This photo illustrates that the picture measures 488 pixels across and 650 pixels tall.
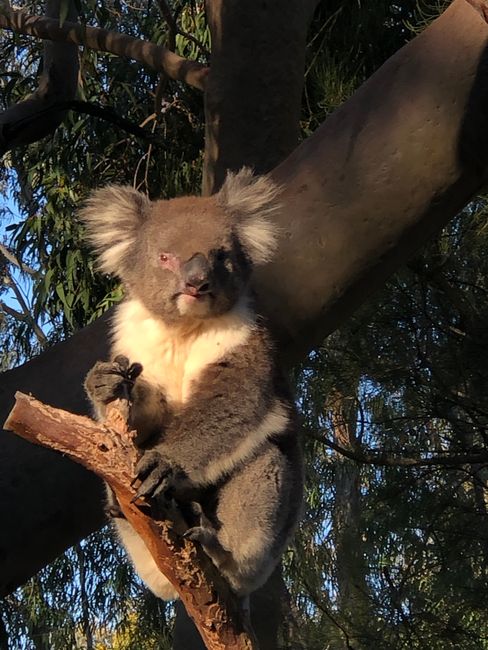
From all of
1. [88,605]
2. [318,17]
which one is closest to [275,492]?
[318,17]

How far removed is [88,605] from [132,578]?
1.62ft

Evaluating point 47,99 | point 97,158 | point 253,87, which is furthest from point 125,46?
point 97,158

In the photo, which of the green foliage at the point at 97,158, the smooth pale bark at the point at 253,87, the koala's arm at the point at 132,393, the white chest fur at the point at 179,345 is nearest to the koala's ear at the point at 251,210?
the white chest fur at the point at 179,345

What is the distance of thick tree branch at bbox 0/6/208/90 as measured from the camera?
11.5 feet

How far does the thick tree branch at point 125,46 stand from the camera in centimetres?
349

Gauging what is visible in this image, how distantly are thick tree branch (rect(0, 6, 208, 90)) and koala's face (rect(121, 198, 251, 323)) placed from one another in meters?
1.54

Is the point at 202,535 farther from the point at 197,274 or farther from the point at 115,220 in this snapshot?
the point at 115,220

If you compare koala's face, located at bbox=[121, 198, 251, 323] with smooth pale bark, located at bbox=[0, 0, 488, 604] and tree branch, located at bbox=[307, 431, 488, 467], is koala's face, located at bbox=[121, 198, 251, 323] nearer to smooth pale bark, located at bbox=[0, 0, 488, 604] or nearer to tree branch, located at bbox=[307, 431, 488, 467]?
smooth pale bark, located at bbox=[0, 0, 488, 604]

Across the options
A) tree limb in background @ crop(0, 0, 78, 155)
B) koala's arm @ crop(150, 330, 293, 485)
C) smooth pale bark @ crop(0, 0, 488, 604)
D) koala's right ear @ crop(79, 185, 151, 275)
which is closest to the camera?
koala's arm @ crop(150, 330, 293, 485)

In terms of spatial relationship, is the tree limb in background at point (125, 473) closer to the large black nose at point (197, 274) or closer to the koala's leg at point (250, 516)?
the koala's leg at point (250, 516)

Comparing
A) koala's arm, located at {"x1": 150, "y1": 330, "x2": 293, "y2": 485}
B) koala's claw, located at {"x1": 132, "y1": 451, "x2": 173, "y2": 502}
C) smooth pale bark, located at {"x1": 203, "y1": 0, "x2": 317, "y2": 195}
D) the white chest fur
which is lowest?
koala's claw, located at {"x1": 132, "y1": 451, "x2": 173, "y2": 502}

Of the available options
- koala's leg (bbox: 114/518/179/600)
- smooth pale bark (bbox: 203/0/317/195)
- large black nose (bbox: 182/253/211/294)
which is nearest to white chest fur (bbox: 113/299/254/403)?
large black nose (bbox: 182/253/211/294)

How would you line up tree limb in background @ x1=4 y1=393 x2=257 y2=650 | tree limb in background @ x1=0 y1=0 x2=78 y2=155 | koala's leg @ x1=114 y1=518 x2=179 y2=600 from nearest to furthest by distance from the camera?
tree limb in background @ x1=4 y1=393 x2=257 y2=650, koala's leg @ x1=114 y1=518 x2=179 y2=600, tree limb in background @ x1=0 y1=0 x2=78 y2=155

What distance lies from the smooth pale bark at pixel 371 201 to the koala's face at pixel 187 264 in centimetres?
38
